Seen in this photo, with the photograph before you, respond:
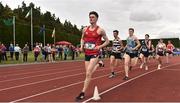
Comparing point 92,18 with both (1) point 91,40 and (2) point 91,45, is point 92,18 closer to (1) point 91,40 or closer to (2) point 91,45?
(1) point 91,40

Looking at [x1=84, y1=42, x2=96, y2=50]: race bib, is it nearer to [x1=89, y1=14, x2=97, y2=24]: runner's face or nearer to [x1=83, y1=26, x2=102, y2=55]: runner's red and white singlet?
[x1=83, y1=26, x2=102, y2=55]: runner's red and white singlet

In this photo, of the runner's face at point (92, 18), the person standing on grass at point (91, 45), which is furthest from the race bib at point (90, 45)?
the runner's face at point (92, 18)

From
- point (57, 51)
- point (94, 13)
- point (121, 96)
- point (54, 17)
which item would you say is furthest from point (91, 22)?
point (54, 17)

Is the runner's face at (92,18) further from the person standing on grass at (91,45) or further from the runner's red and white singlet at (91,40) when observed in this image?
the runner's red and white singlet at (91,40)

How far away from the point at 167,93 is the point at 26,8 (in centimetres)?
12001

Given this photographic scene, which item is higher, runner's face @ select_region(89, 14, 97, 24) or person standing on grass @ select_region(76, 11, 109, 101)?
runner's face @ select_region(89, 14, 97, 24)

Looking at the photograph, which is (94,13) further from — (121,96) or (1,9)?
(1,9)

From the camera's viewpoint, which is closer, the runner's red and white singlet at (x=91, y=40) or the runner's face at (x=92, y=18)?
the runner's face at (x=92, y=18)

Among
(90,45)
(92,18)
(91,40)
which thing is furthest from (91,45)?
(92,18)

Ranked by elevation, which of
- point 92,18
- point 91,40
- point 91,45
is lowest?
point 91,45

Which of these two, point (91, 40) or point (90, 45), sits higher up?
point (91, 40)

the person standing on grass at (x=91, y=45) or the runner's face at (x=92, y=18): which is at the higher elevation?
the runner's face at (x=92, y=18)

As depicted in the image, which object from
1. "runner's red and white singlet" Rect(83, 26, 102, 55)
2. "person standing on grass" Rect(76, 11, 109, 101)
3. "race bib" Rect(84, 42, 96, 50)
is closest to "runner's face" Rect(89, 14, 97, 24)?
"person standing on grass" Rect(76, 11, 109, 101)

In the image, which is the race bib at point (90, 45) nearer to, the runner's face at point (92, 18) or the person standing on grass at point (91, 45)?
the person standing on grass at point (91, 45)
